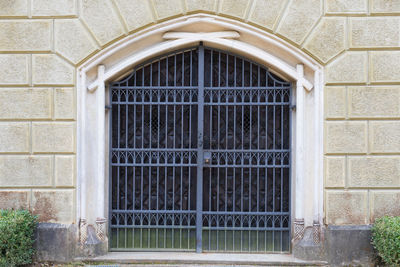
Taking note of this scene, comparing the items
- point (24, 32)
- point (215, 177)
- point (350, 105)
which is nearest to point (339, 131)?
point (350, 105)

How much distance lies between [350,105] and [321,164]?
902 mm

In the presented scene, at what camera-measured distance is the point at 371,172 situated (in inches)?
214

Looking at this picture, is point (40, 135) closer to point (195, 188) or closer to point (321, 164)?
point (195, 188)

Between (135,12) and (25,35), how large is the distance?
1582 millimetres

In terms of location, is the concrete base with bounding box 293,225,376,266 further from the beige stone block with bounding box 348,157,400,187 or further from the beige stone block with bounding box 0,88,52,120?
the beige stone block with bounding box 0,88,52,120

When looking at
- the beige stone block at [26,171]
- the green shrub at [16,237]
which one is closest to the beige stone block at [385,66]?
the beige stone block at [26,171]

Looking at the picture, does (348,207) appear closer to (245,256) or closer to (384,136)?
(384,136)

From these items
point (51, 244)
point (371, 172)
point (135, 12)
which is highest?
point (135, 12)

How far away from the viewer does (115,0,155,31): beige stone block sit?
5.50m

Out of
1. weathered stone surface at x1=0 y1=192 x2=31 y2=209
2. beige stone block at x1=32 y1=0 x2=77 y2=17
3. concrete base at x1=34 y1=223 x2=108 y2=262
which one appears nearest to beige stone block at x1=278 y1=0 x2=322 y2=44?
beige stone block at x1=32 y1=0 x2=77 y2=17

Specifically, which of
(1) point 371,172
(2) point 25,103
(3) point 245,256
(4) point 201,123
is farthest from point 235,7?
(3) point 245,256

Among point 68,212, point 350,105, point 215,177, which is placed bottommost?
point 68,212

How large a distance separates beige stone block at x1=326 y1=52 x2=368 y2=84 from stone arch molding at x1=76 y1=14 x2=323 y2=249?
0.24 m

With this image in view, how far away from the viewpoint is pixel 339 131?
5449 millimetres
